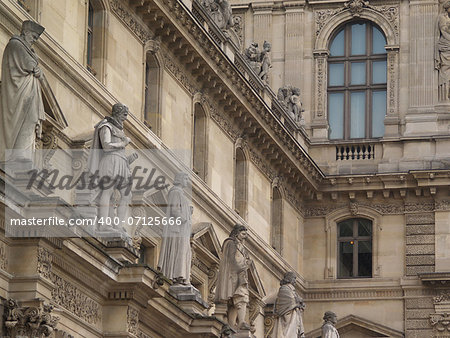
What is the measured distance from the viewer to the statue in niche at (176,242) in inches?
1405

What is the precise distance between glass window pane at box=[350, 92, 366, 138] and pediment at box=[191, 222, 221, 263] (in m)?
12.8

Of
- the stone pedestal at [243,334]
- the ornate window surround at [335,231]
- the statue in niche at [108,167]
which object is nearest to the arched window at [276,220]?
the ornate window surround at [335,231]

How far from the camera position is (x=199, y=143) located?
4381 cm

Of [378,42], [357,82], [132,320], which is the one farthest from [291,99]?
[132,320]

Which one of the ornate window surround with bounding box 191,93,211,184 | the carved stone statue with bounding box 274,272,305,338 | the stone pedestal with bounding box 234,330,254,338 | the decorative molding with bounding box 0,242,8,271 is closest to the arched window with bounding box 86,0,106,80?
the ornate window surround with bounding box 191,93,211,184

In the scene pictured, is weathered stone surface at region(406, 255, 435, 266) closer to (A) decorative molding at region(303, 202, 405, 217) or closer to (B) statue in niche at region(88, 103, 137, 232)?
(A) decorative molding at region(303, 202, 405, 217)

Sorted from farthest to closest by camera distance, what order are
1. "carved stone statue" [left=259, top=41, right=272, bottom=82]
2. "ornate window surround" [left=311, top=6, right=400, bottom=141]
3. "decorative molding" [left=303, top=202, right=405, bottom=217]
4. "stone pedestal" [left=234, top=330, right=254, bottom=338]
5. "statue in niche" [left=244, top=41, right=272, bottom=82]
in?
"ornate window surround" [left=311, top=6, right=400, bottom=141] < "decorative molding" [left=303, top=202, right=405, bottom=217] < "carved stone statue" [left=259, top=41, right=272, bottom=82] < "statue in niche" [left=244, top=41, right=272, bottom=82] < "stone pedestal" [left=234, top=330, right=254, bottom=338]

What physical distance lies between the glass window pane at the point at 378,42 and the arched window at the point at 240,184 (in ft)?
31.3

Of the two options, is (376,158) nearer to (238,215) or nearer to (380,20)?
(380,20)

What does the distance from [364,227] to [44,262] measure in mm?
26919

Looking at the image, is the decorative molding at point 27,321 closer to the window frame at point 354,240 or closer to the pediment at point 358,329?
the pediment at point 358,329

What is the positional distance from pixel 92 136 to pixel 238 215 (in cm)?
1191

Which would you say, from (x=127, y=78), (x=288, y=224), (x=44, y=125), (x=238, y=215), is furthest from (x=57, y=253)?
(x=288, y=224)

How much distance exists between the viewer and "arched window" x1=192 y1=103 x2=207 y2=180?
143 feet
